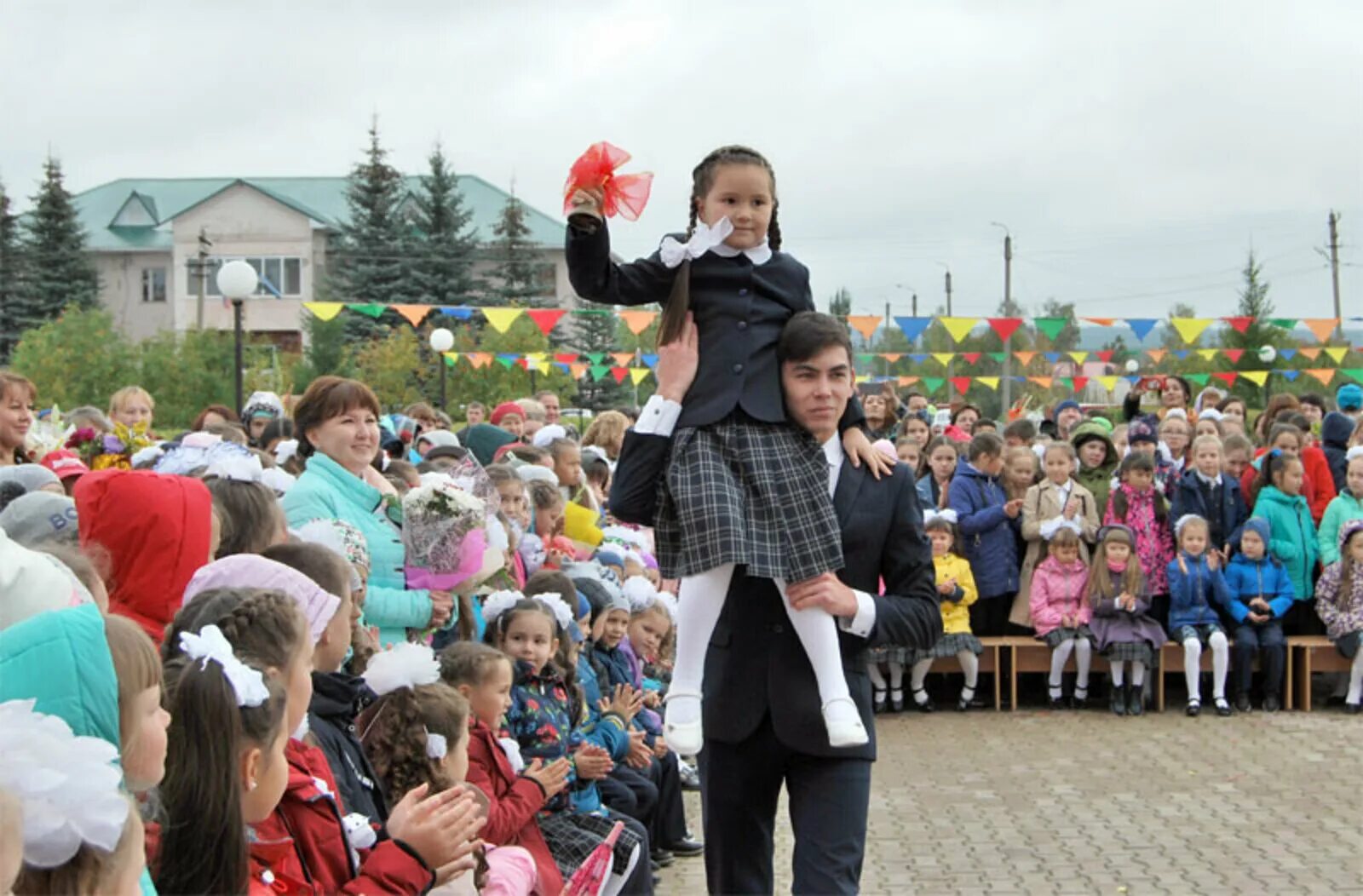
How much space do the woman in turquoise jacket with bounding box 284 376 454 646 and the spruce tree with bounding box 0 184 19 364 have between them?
5355 cm

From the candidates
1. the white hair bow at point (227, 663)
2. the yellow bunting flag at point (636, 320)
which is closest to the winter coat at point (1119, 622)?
the white hair bow at point (227, 663)

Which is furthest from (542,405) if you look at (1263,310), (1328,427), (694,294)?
(1263,310)

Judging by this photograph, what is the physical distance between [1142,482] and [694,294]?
8596mm

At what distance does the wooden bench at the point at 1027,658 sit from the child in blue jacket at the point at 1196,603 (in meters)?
0.67

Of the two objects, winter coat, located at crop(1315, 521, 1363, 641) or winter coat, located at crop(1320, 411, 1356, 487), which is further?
winter coat, located at crop(1320, 411, 1356, 487)

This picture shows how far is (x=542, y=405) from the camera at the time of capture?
1614 centimetres

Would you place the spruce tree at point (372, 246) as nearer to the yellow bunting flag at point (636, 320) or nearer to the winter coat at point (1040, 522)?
the yellow bunting flag at point (636, 320)

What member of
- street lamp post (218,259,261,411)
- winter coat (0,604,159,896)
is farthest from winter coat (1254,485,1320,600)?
street lamp post (218,259,261,411)

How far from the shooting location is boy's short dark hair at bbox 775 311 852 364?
3631 mm

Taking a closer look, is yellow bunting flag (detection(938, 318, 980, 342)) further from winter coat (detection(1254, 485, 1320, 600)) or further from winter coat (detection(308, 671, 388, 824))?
winter coat (detection(308, 671, 388, 824))

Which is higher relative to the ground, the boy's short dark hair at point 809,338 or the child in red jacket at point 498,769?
the boy's short dark hair at point 809,338

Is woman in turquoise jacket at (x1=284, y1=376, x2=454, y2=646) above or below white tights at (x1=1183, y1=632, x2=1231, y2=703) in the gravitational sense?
above

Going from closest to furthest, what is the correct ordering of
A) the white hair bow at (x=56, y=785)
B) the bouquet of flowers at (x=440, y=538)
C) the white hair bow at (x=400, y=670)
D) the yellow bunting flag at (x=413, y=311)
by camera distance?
the white hair bow at (x=56, y=785), the white hair bow at (x=400, y=670), the bouquet of flowers at (x=440, y=538), the yellow bunting flag at (x=413, y=311)

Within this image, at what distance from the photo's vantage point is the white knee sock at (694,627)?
3.67 m
